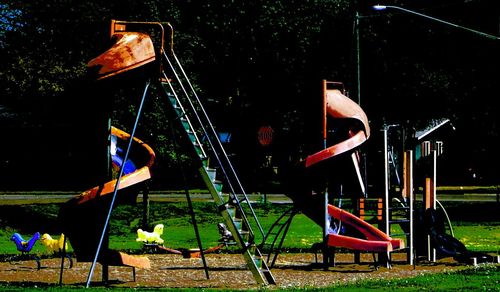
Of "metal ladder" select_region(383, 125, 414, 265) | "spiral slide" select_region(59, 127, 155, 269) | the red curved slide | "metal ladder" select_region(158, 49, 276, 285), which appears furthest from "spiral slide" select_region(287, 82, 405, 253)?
"spiral slide" select_region(59, 127, 155, 269)

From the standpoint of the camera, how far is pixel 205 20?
41938mm

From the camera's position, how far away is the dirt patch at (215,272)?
57.0ft

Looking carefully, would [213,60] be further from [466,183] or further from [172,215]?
[466,183]

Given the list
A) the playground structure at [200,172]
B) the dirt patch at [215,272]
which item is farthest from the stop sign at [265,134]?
the playground structure at [200,172]

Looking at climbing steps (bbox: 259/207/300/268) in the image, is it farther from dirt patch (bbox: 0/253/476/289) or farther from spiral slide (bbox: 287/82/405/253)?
spiral slide (bbox: 287/82/405/253)

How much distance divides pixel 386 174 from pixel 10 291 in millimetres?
9816

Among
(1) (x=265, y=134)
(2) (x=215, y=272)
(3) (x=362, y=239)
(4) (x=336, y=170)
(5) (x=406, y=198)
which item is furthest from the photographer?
(1) (x=265, y=134)

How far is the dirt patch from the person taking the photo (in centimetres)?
1736

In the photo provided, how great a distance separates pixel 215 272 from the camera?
1978 centimetres

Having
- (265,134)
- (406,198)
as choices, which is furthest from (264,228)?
(265,134)

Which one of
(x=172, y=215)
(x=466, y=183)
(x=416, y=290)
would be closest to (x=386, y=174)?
(x=416, y=290)

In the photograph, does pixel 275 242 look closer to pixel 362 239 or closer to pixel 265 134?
pixel 362 239

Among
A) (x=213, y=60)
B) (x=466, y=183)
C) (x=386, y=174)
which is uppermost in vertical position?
(x=213, y=60)

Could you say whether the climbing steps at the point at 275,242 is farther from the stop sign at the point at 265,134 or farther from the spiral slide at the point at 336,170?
the stop sign at the point at 265,134
